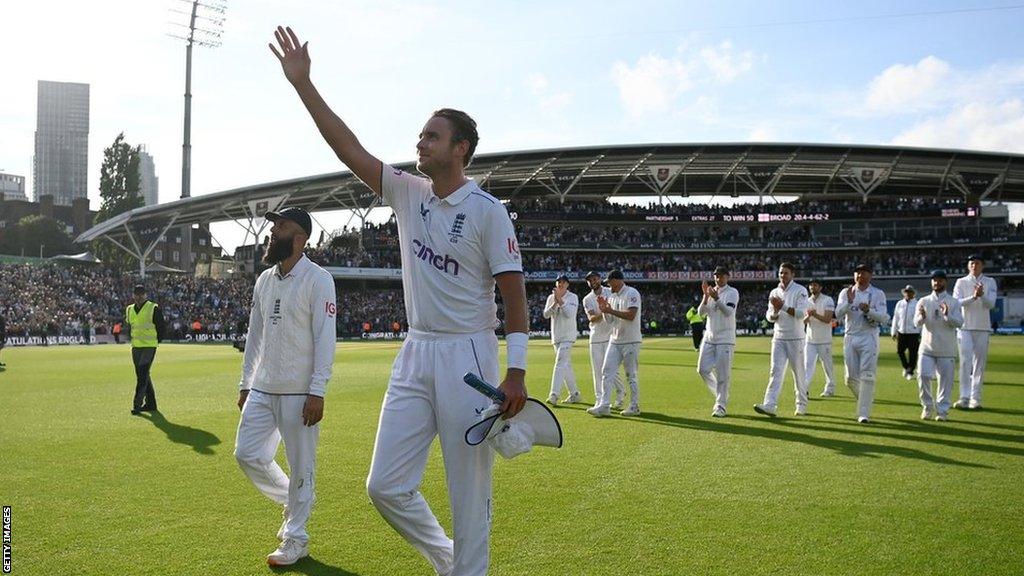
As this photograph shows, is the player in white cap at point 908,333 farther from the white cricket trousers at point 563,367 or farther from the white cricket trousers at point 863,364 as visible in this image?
the white cricket trousers at point 563,367

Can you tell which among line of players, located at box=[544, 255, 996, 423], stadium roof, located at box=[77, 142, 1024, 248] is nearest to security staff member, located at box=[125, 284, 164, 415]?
line of players, located at box=[544, 255, 996, 423]

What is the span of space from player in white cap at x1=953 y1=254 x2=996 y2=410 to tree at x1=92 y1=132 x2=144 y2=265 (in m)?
75.6

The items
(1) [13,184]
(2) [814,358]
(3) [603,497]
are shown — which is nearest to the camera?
(3) [603,497]

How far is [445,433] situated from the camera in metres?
4.08

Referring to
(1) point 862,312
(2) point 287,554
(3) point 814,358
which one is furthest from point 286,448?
(3) point 814,358

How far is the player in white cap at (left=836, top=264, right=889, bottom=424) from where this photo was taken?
39.3 ft

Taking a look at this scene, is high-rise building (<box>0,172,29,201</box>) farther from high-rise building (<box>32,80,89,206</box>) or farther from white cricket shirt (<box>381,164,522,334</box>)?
white cricket shirt (<box>381,164,522,334</box>)

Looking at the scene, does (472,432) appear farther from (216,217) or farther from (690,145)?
(216,217)

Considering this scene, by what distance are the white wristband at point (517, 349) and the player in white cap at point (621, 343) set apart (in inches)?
354

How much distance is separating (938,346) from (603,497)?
8098 mm

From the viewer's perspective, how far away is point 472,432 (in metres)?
3.97

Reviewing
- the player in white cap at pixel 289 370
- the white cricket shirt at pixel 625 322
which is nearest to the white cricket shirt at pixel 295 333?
the player in white cap at pixel 289 370

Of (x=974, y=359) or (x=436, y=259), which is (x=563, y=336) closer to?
(x=974, y=359)

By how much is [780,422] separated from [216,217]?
58916 mm
